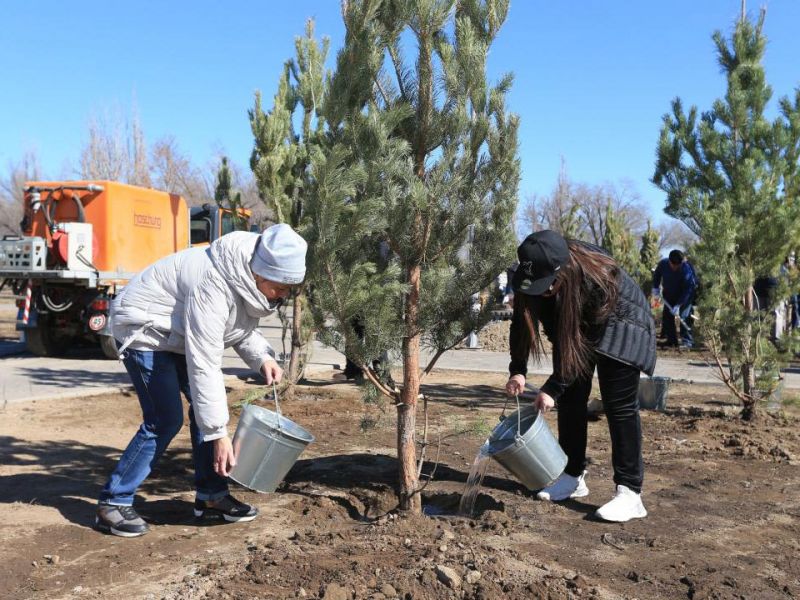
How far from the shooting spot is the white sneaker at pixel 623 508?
3.93m

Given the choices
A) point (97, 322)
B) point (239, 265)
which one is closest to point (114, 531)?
point (239, 265)

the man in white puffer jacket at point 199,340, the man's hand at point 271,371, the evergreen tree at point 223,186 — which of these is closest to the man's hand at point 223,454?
the man in white puffer jacket at point 199,340

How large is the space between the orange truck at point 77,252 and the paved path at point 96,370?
50cm

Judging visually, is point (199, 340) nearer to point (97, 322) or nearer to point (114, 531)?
point (114, 531)

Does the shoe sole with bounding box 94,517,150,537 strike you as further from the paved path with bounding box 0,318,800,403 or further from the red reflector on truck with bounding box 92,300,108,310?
the red reflector on truck with bounding box 92,300,108,310

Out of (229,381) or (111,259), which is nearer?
(229,381)

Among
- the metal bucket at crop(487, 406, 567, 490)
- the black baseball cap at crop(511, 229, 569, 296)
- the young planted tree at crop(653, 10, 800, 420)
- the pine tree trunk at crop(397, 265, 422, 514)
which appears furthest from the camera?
the young planted tree at crop(653, 10, 800, 420)

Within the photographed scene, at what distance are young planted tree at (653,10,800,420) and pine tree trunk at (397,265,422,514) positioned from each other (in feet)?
10.9

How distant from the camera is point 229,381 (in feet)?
28.8

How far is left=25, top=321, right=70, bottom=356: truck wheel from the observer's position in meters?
11.8

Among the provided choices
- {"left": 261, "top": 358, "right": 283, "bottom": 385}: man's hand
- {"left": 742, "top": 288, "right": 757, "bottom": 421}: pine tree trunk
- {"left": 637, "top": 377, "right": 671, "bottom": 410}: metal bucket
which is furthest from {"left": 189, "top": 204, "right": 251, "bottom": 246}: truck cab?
{"left": 261, "top": 358, "right": 283, "bottom": 385}: man's hand

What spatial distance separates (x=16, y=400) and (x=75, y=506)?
3.73 m

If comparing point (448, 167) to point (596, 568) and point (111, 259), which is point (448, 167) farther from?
point (111, 259)

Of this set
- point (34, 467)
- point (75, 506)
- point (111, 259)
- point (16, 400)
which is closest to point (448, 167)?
point (75, 506)
